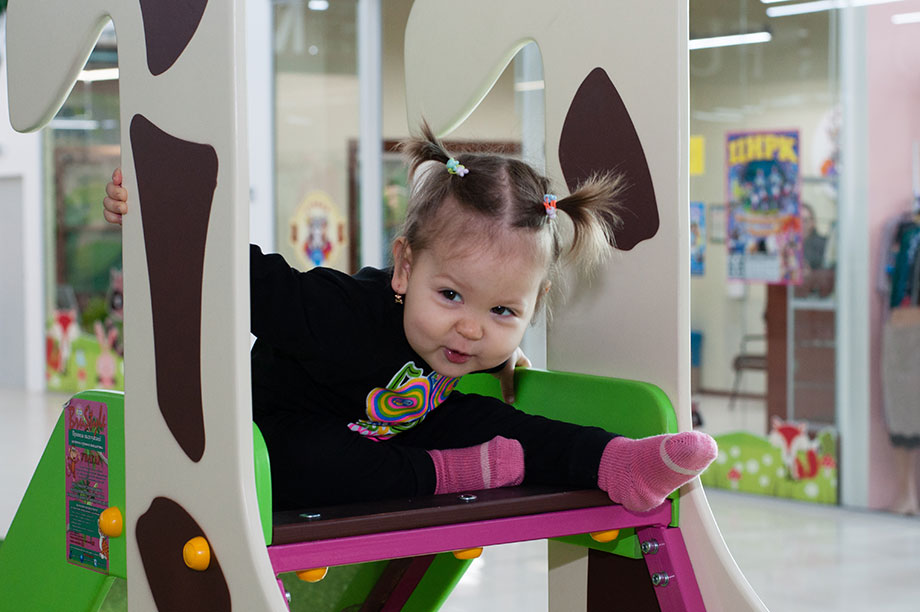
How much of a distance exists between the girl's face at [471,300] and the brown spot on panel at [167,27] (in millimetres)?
399

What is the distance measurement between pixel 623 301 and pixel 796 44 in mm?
3103

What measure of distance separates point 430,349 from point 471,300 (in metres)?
0.09

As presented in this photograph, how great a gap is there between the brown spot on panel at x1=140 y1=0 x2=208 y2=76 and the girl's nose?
46 centimetres

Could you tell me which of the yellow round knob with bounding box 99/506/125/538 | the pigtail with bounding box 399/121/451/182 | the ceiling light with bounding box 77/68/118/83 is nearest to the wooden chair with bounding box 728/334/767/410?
the pigtail with bounding box 399/121/451/182

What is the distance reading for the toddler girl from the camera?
1.39m

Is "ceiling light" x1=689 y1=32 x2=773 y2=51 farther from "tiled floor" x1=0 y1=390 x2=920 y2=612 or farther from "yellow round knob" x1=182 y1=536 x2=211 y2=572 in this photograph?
"yellow round knob" x1=182 y1=536 x2=211 y2=572

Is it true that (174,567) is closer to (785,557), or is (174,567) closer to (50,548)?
(50,548)

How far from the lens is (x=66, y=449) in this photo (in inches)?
57.0

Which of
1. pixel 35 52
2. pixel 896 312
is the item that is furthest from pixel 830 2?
pixel 35 52

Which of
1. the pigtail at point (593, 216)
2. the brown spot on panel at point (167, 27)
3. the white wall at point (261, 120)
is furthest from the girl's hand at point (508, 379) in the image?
the white wall at point (261, 120)

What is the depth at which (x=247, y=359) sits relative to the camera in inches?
45.9

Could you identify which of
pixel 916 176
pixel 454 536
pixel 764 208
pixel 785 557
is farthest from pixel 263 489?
pixel 764 208

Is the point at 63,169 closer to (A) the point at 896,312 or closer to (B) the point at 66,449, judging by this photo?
(A) the point at 896,312

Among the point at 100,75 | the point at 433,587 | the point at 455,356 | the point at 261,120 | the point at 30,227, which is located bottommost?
the point at 433,587
